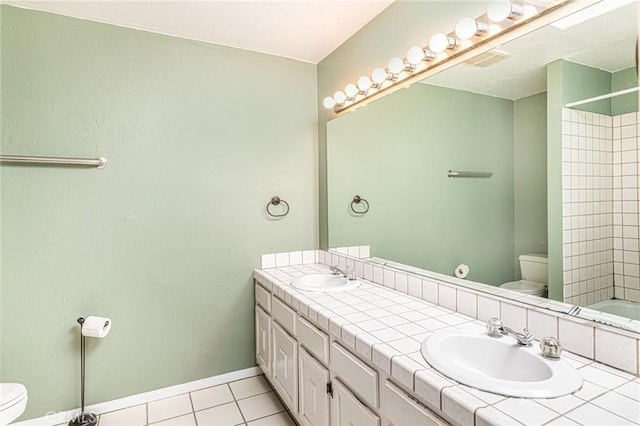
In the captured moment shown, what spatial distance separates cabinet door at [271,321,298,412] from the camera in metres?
1.82

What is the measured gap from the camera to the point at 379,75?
1.97 meters

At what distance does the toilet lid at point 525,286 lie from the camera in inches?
48.5

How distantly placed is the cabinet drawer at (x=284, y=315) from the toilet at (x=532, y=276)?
1.07 meters

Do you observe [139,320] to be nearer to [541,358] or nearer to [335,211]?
[335,211]

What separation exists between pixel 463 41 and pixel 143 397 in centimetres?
276

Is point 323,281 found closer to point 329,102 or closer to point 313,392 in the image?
point 313,392

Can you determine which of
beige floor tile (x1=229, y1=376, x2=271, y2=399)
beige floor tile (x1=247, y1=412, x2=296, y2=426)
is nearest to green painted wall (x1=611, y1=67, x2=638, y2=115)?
beige floor tile (x1=247, y1=412, x2=296, y2=426)

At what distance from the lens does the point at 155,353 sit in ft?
7.30

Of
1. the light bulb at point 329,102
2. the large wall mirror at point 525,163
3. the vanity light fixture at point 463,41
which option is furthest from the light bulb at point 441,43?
the light bulb at point 329,102

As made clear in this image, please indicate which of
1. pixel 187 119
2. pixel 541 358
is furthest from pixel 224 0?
pixel 541 358

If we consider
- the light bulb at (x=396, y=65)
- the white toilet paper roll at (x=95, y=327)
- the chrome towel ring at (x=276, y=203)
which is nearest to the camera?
the light bulb at (x=396, y=65)

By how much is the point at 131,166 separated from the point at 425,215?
1848mm

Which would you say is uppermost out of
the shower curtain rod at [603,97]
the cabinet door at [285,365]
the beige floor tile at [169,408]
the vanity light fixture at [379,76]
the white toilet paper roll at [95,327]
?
the vanity light fixture at [379,76]

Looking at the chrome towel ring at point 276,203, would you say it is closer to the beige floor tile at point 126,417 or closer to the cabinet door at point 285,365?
the cabinet door at point 285,365
